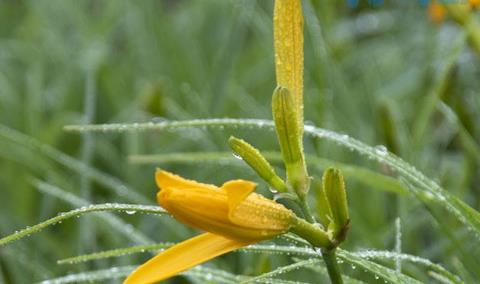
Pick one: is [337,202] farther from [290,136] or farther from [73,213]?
[73,213]

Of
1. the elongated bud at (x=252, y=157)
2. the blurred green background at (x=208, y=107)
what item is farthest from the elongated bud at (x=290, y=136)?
the blurred green background at (x=208, y=107)

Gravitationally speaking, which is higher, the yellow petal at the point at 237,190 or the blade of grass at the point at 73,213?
the blade of grass at the point at 73,213

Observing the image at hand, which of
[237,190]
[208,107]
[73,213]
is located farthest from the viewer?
[208,107]

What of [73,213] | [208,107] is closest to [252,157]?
[73,213]

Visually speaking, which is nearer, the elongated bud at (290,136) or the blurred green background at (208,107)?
the elongated bud at (290,136)

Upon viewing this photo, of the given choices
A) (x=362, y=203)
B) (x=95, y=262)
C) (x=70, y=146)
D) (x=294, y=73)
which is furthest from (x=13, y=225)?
(x=294, y=73)

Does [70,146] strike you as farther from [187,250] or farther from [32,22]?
[187,250]

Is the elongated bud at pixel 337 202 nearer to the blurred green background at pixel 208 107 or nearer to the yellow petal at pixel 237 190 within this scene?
the yellow petal at pixel 237 190
